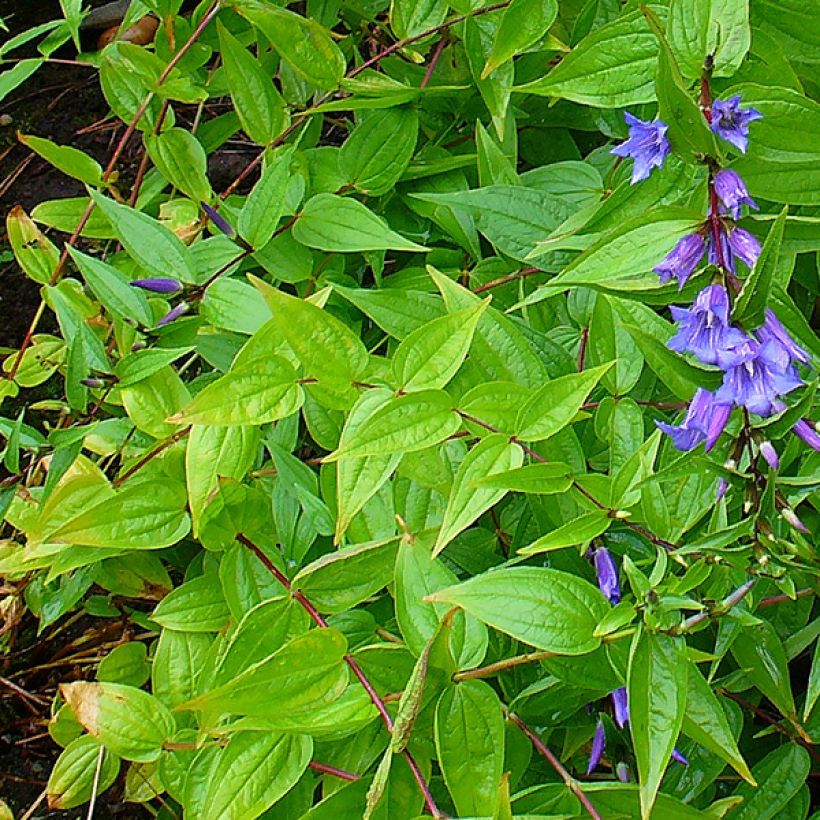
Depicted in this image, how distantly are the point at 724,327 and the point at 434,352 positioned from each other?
7.7 inches

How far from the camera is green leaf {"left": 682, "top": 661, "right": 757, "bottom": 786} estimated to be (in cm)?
58

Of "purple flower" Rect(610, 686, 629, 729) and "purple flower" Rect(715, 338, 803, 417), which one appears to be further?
"purple flower" Rect(610, 686, 629, 729)

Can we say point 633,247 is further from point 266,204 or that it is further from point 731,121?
point 266,204

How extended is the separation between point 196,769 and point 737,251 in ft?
1.67

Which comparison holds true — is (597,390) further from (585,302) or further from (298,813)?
(298,813)

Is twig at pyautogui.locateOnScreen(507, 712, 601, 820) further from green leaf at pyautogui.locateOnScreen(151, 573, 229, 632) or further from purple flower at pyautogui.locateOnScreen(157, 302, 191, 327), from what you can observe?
purple flower at pyautogui.locateOnScreen(157, 302, 191, 327)

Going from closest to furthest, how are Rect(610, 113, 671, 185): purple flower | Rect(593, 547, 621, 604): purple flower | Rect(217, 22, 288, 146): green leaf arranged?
Rect(610, 113, 671, 185): purple flower → Rect(593, 547, 621, 604): purple flower → Rect(217, 22, 288, 146): green leaf

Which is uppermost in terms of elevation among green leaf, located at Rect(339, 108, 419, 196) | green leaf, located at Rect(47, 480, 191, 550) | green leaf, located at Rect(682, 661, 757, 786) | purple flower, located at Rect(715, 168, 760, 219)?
purple flower, located at Rect(715, 168, 760, 219)

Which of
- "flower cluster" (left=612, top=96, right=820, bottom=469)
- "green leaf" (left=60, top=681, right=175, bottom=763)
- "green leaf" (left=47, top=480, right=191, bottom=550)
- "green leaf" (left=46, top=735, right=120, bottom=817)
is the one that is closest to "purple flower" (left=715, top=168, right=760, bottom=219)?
"flower cluster" (left=612, top=96, right=820, bottom=469)

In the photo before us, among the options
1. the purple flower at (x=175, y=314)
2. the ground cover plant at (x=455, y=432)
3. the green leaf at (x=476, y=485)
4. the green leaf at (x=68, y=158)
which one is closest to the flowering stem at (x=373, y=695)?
the ground cover plant at (x=455, y=432)

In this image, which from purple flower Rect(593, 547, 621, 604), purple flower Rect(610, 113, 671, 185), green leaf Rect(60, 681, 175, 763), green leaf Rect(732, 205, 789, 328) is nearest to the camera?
green leaf Rect(732, 205, 789, 328)

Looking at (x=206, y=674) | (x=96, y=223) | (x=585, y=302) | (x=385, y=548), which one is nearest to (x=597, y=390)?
(x=585, y=302)

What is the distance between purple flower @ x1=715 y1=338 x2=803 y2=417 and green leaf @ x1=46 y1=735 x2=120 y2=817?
65cm

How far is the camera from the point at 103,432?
0.82 m
